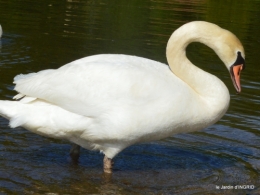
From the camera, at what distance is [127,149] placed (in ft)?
25.7

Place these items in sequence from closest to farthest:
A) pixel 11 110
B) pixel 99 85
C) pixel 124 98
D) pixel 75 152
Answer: pixel 124 98 → pixel 99 85 → pixel 11 110 → pixel 75 152

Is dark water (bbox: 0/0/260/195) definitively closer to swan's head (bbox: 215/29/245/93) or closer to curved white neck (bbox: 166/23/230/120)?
curved white neck (bbox: 166/23/230/120)

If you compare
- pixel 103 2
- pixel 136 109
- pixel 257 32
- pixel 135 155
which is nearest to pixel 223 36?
pixel 136 109

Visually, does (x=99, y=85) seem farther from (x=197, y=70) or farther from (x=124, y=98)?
(x=197, y=70)

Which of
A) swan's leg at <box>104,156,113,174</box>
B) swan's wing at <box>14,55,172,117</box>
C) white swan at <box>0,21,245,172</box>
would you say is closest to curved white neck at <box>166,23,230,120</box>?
white swan at <box>0,21,245,172</box>

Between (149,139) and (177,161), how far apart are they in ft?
3.57

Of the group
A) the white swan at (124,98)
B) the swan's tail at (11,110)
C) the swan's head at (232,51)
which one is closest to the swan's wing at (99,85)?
the white swan at (124,98)

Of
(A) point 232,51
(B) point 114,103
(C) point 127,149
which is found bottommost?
(C) point 127,149

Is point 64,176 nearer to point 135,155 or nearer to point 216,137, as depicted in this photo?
point 135,155

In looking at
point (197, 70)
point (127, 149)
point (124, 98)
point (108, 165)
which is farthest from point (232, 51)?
point (127, 149)

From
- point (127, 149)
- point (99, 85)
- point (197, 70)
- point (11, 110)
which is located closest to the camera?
point (99, 85)

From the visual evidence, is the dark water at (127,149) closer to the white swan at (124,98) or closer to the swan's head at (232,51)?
the white swan at (124,98)

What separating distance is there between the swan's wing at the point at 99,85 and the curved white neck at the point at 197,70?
7.2 inches

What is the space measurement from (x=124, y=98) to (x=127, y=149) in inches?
65.8
